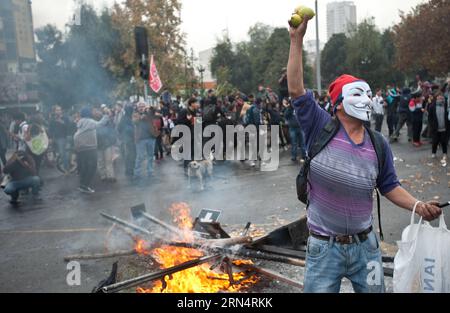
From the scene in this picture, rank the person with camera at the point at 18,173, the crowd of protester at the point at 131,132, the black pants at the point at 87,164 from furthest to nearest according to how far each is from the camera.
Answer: the black pants at the point at 87,164 < the crowd of protester at the point at 131,132 < the person with camera at the point at 18,173

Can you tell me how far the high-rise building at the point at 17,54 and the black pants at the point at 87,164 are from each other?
389cm

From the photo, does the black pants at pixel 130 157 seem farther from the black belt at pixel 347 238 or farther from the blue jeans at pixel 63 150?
the black belt at pixel 347 238

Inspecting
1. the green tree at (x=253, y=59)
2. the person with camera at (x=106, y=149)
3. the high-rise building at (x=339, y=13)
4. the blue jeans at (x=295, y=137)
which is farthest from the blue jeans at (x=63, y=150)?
the high-rise building at (x=339, y=13)

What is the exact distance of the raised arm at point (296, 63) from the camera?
9.13 ft

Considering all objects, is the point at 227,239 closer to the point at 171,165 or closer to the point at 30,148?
the point at 30,148

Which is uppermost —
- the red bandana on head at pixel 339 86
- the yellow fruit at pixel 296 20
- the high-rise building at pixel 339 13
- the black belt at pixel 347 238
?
the high-rise building at pixel 339 13

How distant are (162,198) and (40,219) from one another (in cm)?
236

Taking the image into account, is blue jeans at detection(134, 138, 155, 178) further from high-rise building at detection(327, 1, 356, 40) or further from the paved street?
high-rise building at detection(327, 1, 356, 40)

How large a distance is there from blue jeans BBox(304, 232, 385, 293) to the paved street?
3.15m

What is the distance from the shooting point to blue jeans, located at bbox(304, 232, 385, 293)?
2773 millimetres

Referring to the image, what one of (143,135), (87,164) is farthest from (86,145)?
(143,135)

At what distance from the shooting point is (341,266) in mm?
2785

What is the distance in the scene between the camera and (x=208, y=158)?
34.8ft

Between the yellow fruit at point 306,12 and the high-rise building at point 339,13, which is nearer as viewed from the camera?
the yellow fruit at point 306,12
